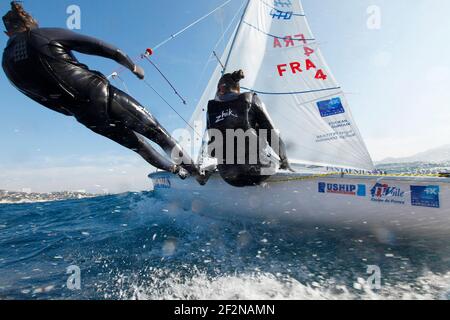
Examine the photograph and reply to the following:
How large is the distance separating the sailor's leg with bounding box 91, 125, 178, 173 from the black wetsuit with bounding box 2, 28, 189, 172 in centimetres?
1

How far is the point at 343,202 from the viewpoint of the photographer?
368 cm

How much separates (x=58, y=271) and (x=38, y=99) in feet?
6.97

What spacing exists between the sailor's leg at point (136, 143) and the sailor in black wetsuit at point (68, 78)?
0.01m

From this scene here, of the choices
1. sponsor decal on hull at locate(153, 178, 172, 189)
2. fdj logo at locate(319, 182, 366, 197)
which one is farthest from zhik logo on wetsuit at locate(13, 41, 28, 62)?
fdj logo at locate(319, 182, 366, 197)

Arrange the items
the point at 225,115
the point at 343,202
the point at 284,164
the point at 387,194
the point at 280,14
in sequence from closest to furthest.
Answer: the point at 387,194 → the point at 343,202 → the point at 225,115 → the point at 284,164 → the point at 280,14

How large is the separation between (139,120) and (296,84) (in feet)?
15.6

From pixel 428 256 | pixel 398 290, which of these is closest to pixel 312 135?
pixel 428 256

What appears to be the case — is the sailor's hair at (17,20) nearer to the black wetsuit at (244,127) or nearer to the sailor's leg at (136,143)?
the sailor's leg at (136,143)

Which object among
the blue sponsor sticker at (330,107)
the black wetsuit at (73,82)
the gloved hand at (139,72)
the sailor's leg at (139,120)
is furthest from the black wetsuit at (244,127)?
the blue sponsor sticker at (330,107)

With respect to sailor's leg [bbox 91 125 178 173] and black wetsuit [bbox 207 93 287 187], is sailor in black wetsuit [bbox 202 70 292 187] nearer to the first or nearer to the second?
black wetsuit [bbox 207 93 287 187]

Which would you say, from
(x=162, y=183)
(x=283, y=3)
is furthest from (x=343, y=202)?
(x=283, y=3)

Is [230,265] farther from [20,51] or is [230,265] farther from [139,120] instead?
[20,51]

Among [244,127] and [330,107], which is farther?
[330,107]
